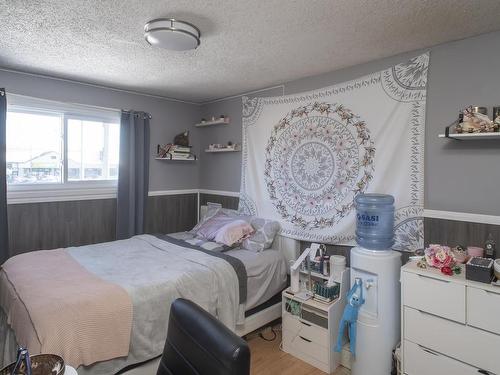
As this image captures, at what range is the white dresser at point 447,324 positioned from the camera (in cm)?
165

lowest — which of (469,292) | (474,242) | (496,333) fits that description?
(496,333)

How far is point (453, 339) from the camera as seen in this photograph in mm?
1770

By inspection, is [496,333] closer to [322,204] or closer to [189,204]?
[322,204]

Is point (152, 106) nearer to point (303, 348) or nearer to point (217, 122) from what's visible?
point (217, 122)

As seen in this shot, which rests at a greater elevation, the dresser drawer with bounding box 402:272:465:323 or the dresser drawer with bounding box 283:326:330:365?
the dresser drawer with bounding box 402:272:465:323

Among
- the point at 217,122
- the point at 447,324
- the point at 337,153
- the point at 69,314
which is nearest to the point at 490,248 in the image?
the point at 447,324

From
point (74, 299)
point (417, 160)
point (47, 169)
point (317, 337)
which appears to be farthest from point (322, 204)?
A: point (47, 169)

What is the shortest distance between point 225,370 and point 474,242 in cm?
199

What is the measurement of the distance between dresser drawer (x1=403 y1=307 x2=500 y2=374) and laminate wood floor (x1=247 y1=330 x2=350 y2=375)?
751 mm

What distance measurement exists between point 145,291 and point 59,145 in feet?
7.20

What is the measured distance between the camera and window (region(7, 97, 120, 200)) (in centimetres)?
303

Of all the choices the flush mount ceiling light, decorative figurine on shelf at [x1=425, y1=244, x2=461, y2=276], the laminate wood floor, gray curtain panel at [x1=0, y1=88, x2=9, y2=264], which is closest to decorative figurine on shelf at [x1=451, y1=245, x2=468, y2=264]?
decorative figurine on shelf at [x1=425, y1=244, x2=461, y2=276]

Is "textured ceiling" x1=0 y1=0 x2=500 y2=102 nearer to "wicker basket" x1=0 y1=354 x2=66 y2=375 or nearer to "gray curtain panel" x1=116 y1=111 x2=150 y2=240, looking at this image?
"gray curtain panel" x1=116 y1=111 x2=150 y2=240

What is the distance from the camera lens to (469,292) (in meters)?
1.71
